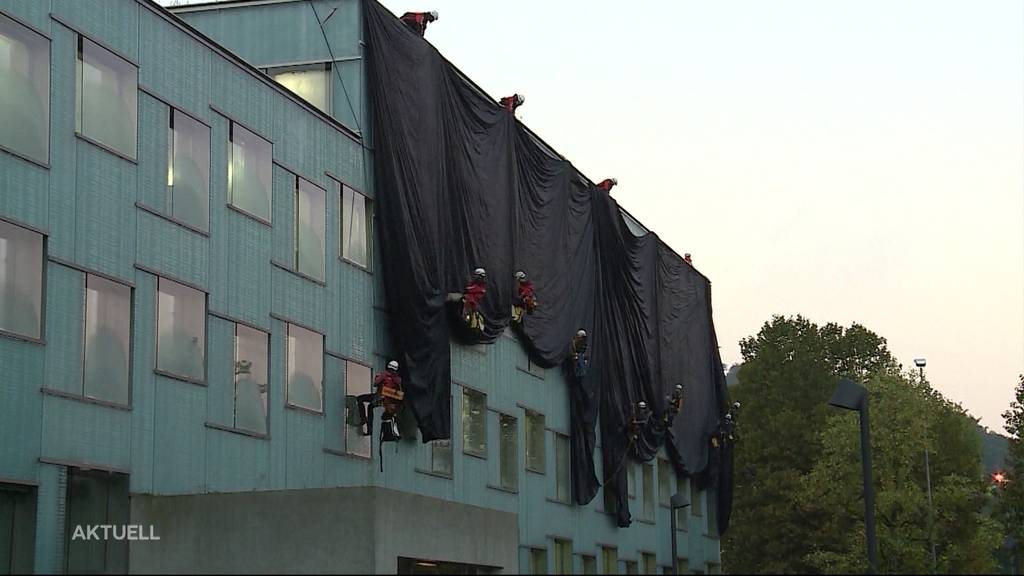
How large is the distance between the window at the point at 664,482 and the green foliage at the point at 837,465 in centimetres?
985

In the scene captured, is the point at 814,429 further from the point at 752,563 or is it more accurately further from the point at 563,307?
the point at 563,307

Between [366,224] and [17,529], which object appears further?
[366,224]

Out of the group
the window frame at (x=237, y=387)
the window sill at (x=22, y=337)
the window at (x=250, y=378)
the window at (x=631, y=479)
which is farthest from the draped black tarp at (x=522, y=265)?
the window sill at (x=22, y=337)

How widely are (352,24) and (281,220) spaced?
742 cm

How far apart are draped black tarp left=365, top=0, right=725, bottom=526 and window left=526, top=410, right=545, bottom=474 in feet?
6.51

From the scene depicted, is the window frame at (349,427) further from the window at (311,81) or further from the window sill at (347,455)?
the window at (311,81)

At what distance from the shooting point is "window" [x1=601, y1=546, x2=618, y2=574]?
57.2 metres

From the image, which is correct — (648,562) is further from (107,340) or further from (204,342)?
(107,340)

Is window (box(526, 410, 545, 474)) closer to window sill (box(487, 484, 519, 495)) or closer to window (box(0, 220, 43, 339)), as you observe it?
window sill (box(487, 484, 519, 495))

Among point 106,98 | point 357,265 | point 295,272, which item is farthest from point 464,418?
point 106,98

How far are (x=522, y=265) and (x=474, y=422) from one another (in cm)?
684

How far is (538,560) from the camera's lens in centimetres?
5116

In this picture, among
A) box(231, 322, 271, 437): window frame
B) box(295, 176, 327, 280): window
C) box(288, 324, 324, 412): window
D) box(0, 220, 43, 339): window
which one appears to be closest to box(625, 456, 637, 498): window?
box(288, 324, 324, 412): window

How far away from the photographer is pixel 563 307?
2149 inches
